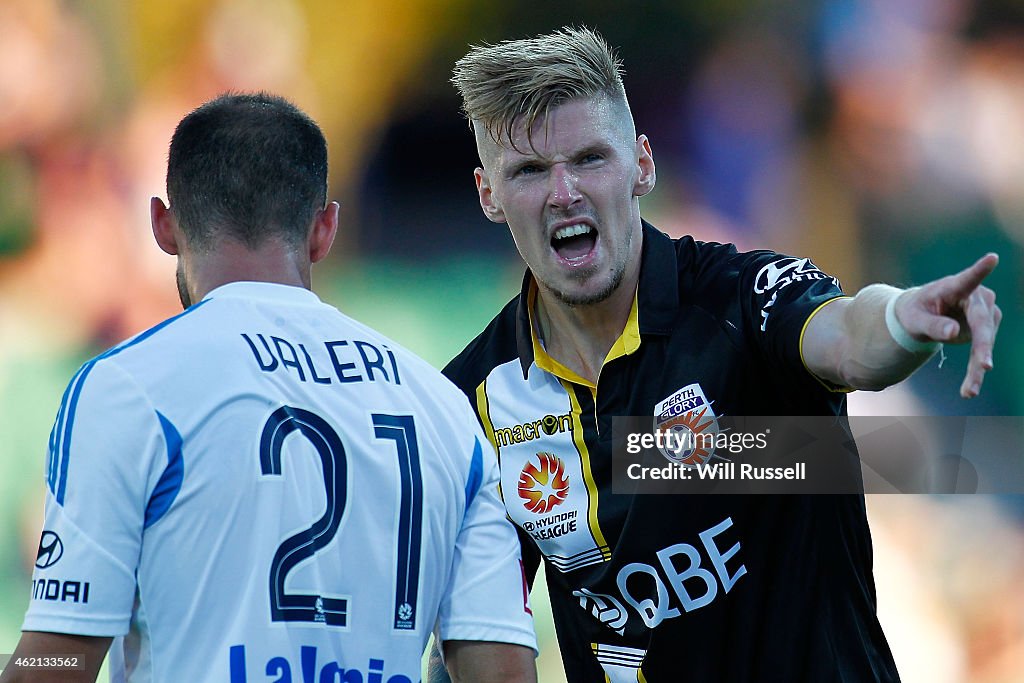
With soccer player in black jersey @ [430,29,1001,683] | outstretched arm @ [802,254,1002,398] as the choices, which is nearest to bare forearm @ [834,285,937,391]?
outstretched arm @ [802,254,1002,398]

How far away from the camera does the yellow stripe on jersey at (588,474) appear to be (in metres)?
2.90

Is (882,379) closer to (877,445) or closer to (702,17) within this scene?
(877,445)

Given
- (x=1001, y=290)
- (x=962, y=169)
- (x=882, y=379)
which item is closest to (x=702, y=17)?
(x=962, y=169)

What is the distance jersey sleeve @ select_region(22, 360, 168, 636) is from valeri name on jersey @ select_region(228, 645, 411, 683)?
0.17 m

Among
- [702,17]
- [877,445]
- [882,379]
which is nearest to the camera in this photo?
[882,379]

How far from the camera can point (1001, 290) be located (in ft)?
19.5

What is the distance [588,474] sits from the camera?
9.70 feet

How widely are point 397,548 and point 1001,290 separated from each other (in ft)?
16.0

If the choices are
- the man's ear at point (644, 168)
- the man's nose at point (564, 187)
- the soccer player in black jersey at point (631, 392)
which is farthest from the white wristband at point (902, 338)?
the man's ear at point (644, 168)

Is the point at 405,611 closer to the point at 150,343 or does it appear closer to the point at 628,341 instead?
the point at 150,343

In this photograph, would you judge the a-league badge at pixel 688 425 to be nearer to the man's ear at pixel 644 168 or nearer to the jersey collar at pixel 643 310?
the jersey collar at pixel 643 310

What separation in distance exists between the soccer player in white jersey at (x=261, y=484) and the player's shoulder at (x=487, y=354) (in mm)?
1039

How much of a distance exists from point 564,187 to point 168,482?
157 cm

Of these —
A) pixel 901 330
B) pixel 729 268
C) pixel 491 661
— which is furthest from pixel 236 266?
pixel 729 268
